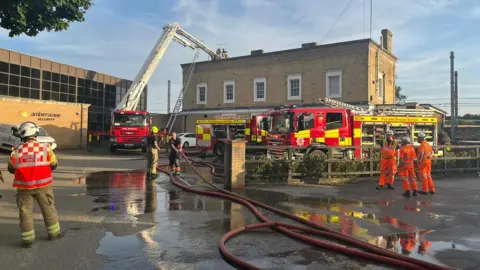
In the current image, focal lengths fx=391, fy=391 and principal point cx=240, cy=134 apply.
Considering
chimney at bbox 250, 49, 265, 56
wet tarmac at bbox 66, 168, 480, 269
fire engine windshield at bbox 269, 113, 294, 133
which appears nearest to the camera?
wet tarmac at bbox 66, 168, 480, 269

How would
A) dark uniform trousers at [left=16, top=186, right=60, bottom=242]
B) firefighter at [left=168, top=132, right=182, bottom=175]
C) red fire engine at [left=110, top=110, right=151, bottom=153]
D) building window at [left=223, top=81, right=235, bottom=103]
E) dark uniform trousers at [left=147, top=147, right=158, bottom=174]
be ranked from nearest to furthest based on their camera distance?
1. dark uniform trousers at [left=16, top=186, right=60, bottom=242]
2. dark uniform trousers at [left=147, top=147, right=158, bottom=174]
3. firefighter at [left=168, top=132, right=182, bottom=175]
4. red fire engine at [left=110, top=110, right=151, bottom=153]
5. building window at [left=223, top=81, right=235, bottom=103]

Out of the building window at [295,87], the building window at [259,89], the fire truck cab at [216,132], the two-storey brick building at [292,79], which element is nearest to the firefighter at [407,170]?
the fire truck cab at [216,132]

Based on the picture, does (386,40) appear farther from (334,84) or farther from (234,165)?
(234,165)

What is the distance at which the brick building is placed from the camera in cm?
2736

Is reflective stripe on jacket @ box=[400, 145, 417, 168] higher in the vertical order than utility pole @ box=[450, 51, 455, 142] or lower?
lower

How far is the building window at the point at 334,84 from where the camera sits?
27234 millimetres

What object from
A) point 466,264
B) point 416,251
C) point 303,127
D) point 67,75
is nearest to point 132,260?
point 416,251

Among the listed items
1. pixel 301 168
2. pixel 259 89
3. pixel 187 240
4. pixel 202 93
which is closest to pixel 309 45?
pixel 259 89

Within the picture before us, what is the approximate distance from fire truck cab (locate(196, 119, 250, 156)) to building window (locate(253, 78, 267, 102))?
28.5 feet

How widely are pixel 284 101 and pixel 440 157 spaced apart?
54.1 feet

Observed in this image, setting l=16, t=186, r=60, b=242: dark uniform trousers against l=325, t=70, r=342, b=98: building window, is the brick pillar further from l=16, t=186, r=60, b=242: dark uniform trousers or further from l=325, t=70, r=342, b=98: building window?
l=325, t=70, r=342, b=98: building window

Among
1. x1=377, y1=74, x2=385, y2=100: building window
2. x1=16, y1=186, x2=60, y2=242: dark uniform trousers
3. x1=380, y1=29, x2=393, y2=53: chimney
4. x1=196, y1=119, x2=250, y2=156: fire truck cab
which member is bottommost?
x1=16, y1=186, x2=60, y2=242: dark uniform trousers

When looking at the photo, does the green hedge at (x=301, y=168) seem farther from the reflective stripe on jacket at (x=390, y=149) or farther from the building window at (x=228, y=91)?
the building window at (x=228, y=91)

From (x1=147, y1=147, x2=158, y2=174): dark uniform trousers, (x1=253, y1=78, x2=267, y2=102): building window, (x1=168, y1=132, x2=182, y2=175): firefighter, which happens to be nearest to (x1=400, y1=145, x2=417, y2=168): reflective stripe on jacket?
(x1=168, y1=132, x2=182, y2=175): firefighter
